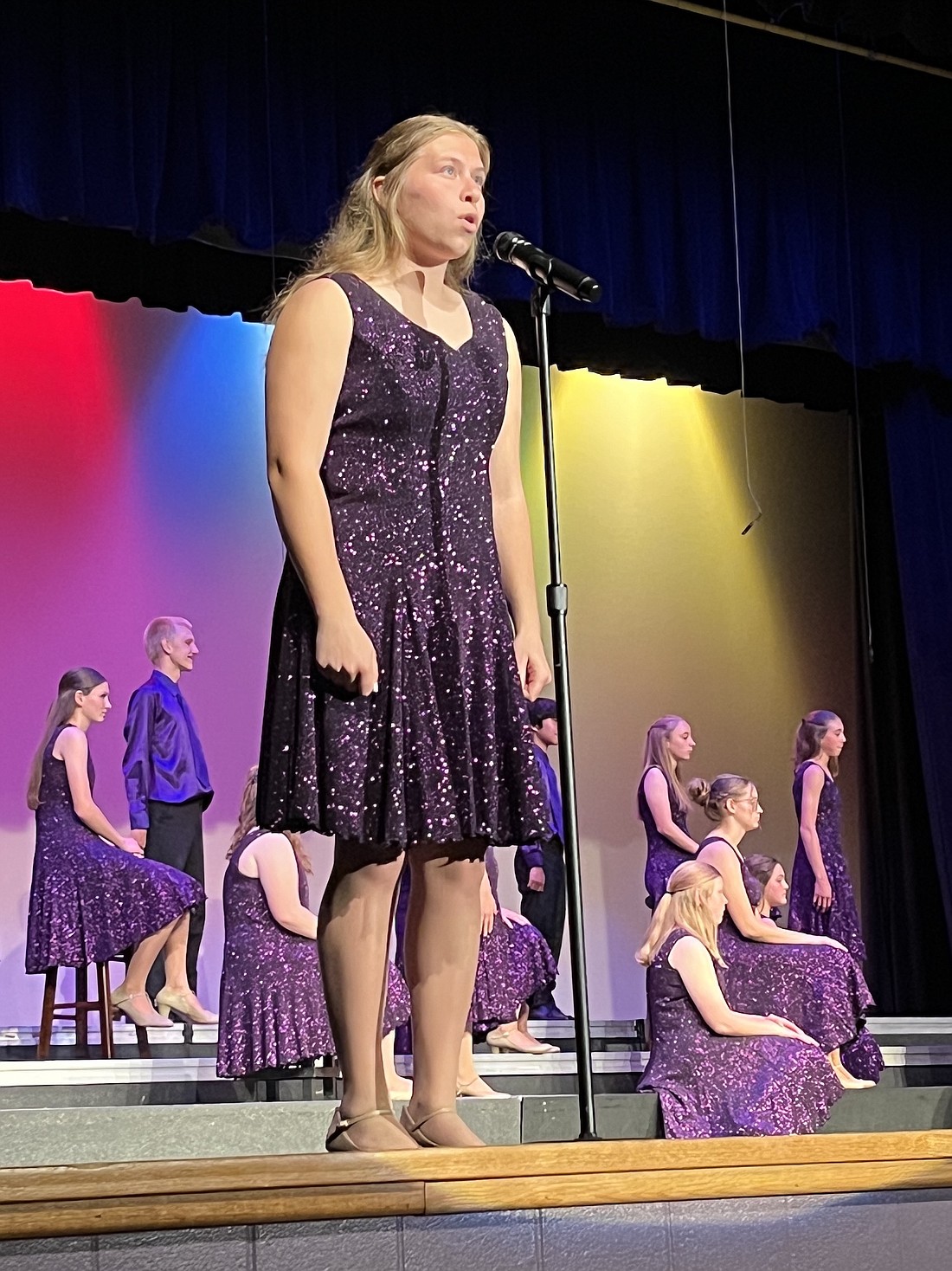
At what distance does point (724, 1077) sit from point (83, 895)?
2141 mm

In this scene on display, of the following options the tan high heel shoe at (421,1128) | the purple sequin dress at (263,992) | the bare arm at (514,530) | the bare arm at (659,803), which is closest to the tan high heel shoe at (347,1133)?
the tan high heel shoe at (421,1128)

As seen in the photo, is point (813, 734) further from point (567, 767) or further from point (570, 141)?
point (567, 767)

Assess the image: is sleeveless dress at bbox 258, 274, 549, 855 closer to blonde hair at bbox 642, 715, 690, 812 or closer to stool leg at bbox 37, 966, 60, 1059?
stool leg at bbox 37, 966, 60, 1059

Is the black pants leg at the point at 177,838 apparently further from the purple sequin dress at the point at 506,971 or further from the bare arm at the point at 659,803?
the bare arm at the point at 659,803

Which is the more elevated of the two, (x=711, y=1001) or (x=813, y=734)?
(x=813, y=734)

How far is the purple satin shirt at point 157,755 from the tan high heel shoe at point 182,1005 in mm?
622

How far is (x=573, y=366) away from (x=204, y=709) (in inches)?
96.5

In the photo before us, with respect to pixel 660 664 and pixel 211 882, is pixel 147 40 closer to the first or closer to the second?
pixel 211 882

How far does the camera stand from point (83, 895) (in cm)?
565

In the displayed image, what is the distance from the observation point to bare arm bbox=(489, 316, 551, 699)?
2.24 m

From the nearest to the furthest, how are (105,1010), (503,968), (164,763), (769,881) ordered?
(503,968) → (105,1010) → (769,881) → (164,763)

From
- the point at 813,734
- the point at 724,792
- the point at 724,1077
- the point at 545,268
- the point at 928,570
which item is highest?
the point at 928,570

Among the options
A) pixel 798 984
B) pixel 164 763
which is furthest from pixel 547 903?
pixel 798 984

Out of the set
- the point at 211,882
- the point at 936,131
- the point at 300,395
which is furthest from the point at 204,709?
the point at 300,395
